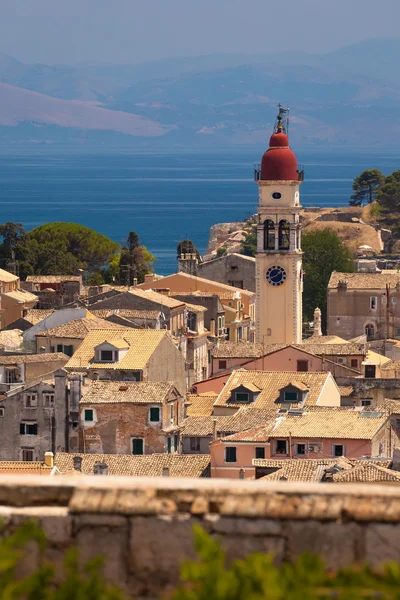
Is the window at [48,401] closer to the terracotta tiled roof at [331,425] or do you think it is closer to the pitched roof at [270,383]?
the pitched roof at [270,383]

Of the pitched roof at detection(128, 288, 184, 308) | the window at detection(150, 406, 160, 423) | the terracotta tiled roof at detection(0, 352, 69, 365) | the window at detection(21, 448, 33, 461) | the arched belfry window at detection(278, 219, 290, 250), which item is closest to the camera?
the window at detection(150, 406, 160, 423)

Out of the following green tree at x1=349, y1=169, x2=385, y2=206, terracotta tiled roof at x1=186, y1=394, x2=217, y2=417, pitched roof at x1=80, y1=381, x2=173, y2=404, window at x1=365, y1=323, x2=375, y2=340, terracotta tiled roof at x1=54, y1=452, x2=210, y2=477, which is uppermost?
green tree at x1=349, y1=169, x2=385, y2=206

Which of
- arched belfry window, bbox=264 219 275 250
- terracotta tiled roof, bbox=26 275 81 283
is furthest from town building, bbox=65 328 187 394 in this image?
terracotta tiled roof, bbox=26 275 81 283

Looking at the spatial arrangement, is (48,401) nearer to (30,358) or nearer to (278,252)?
(30,358)

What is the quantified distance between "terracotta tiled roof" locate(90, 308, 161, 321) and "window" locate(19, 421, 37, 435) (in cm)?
1732

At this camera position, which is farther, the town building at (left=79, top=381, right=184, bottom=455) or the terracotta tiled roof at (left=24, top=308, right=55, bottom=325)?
the terracotta tiled roof at (left=24, top=308, right=55, bottom=325)

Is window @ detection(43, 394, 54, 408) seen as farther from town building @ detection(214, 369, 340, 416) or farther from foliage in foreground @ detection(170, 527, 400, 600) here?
foliage in foreground @ detection(170, 527, 400, 600)

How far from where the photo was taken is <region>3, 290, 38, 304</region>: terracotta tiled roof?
252ft

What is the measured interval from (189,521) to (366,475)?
79.5 feet

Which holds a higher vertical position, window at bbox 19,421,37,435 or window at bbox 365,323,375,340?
window at bbox 365,323,375,340

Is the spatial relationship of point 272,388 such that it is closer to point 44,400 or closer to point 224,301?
point 44,400

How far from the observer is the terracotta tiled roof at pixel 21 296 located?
252 feet

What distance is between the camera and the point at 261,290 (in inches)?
2908

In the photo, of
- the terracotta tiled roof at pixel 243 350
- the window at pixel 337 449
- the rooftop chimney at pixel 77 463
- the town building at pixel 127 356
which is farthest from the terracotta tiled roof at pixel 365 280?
the rooftop chimney at pixel 77 463
